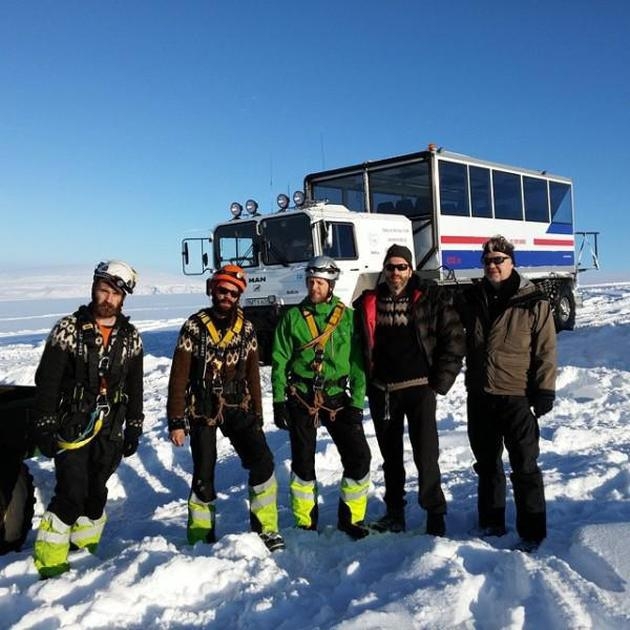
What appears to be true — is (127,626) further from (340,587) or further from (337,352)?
(337,352)

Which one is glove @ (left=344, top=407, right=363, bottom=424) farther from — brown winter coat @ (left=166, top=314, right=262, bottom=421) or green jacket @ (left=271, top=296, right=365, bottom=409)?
brown winter coat @ (left=166, top=314, right=262, bottom=421)

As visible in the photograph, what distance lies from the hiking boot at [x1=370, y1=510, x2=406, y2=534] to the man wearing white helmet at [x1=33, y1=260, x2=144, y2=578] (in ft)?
5.68

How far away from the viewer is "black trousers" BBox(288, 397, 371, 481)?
3.87m

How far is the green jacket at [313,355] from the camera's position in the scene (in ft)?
12.7

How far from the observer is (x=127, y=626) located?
273cm

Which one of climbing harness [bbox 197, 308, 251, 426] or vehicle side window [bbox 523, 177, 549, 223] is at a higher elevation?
vehicle side window [bbox 523, 177, 549, 223]

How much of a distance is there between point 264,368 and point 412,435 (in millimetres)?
6989

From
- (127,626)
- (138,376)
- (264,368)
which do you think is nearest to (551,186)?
(264,368)

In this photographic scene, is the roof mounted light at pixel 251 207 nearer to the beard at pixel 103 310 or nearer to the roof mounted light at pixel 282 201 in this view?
the roof mounted light at pixel 282 201

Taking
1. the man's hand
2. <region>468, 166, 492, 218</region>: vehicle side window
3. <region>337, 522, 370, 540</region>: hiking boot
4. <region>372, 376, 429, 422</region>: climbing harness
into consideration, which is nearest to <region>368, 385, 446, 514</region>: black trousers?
<region>372, 376, 429, 422</region>: climbing harness

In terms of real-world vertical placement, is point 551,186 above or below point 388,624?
above

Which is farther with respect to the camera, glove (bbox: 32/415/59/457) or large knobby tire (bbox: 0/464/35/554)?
large knobby tire (bbox: 0/464/35/554)

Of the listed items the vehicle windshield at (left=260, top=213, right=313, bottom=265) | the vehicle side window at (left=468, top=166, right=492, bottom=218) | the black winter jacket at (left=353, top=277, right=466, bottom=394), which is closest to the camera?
the black winter jacket at (left=353, top=277, right=466, bottom=394)

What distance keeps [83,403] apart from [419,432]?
6.71ft
